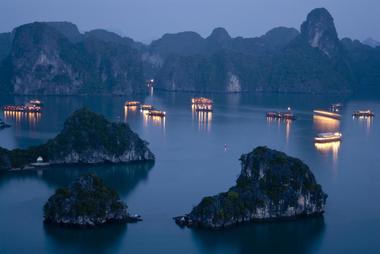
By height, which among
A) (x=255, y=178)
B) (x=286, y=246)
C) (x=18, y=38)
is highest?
(x=18, y=38)

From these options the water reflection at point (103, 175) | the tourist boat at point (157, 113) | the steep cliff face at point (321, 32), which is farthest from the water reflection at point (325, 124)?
the steep cliff face at point (321, 32)

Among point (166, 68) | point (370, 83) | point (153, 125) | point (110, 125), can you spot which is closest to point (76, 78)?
point (166, 68)

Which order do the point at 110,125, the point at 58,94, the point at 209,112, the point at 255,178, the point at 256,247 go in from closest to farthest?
1. the point at 256,247
2. the point at 255,178
3. the point at 110,125
4. the point at 209,112
5. the point at 58,94

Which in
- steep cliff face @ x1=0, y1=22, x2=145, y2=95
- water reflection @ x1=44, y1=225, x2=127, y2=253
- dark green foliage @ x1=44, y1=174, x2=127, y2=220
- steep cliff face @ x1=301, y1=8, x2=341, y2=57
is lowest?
water reflection @ x1=44, y1=225, x2=127, y2=253

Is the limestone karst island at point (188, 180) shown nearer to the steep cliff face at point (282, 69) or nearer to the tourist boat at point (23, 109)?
the tourist boat at point (23, 109)

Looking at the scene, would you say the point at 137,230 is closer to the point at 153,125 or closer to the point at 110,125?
the point at 110,125

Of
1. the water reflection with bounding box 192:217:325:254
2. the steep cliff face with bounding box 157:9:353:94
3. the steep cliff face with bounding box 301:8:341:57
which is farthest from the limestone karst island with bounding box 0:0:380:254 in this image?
the steep cliff face with bounding box 301:8:341:57

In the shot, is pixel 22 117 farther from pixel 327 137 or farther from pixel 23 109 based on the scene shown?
pixel 327 137

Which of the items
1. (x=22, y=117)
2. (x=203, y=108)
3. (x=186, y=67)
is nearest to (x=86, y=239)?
(x=22, y=117)

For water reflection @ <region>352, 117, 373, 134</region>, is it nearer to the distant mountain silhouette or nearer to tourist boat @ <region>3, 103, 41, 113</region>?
tourist boat @ <region>3, 103, 41, 113</region>
